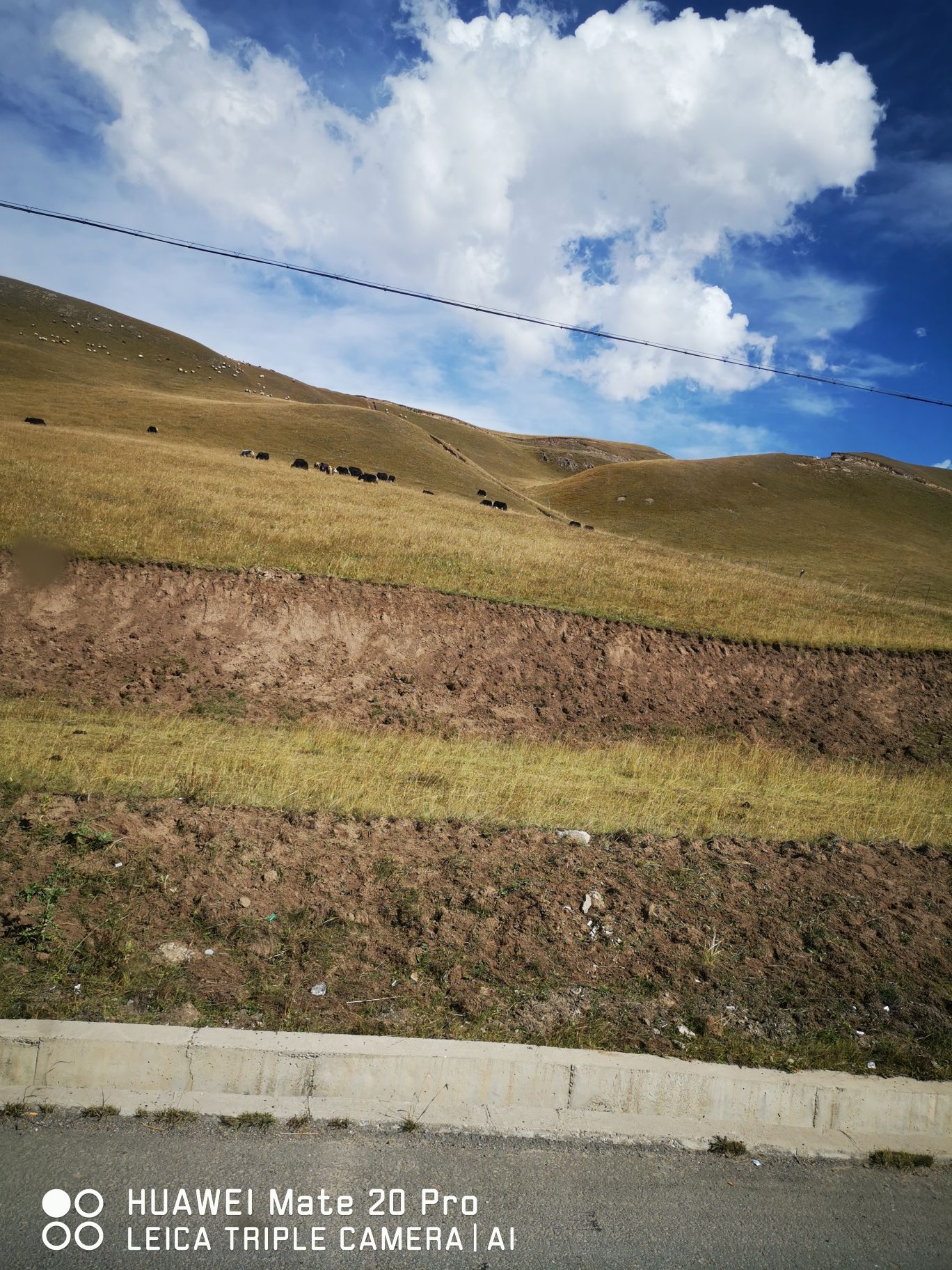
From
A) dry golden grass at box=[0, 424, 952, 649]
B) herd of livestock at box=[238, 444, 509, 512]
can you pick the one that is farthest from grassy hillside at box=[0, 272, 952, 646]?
herd of livestock at box=[238, 444, 509, 512]

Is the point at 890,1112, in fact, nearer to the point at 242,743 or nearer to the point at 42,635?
the point at 242,743

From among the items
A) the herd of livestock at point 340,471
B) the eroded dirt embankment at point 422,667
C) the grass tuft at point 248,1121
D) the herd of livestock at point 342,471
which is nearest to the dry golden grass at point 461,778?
the eroded dirt embankment at point 422,667

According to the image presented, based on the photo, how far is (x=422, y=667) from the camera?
67.6 ft

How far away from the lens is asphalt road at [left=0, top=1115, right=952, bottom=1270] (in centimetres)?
370

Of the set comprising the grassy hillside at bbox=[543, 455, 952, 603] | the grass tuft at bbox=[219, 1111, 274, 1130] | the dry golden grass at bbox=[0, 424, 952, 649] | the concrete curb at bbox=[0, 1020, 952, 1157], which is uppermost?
the grassy hillside at bbox=[543, 455, 952, 603]

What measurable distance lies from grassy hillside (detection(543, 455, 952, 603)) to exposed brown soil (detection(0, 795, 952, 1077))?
46.3m

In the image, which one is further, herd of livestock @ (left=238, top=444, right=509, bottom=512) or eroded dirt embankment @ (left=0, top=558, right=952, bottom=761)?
herd of livestock @ (left=238, top=444, right=509, bottom=512)

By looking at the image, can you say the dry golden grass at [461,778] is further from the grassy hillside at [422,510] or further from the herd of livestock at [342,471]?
the herd of livestock at [342,471]

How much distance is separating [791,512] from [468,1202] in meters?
93.4

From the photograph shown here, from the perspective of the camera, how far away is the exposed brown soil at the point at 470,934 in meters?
5.67

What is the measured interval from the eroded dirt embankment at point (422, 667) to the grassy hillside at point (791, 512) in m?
29.8

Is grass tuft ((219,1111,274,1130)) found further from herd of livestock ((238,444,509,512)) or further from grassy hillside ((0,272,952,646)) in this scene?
herd of livestock ((238,444,509,512))

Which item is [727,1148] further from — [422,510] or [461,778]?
[422,510]

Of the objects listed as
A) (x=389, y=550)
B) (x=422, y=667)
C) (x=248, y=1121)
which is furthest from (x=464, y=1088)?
(x=389, y=550)
